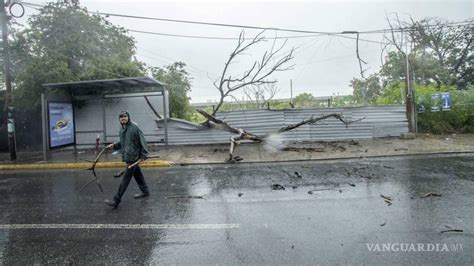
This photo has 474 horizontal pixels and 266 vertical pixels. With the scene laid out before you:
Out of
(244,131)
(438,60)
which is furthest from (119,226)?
(438,60)

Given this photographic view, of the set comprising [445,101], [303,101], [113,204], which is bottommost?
[113,204]

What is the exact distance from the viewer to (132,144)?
5.84 m

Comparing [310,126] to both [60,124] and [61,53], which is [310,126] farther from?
[61,53]

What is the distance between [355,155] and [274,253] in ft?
24.4

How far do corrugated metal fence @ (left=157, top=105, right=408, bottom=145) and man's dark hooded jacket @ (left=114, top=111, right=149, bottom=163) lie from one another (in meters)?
7.26

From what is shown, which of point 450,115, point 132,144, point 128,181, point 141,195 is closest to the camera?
point 128,181

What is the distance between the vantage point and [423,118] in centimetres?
1360

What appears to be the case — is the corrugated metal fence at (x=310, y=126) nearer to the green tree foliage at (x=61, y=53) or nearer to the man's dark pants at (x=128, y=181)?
the green tree foliage at (x=61, y=53)

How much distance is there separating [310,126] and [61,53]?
11.9 m

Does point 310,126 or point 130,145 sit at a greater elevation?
point 310,126

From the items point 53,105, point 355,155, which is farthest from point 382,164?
point 53,105

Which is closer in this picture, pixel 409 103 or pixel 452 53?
pixel 409 103

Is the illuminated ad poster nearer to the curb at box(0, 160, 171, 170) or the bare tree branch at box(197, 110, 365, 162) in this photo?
the curb at box(0, 160, 171, 170)

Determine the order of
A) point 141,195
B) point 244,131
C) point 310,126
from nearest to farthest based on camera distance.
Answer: point 141,195
point 244,131
point 310,126
